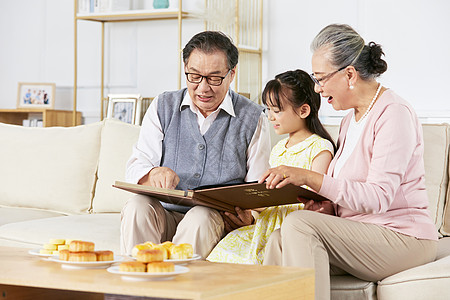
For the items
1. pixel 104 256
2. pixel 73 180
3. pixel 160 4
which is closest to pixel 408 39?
pixel 160 4

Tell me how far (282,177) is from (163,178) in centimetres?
51

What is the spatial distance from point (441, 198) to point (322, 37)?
2.75 feet

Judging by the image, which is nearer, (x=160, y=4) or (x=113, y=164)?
(x=113, y=164)

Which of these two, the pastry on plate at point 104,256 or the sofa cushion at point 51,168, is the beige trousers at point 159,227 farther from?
the sofa cushion at point 51,168

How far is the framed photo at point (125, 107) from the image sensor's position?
15.2ft

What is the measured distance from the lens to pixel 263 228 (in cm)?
218

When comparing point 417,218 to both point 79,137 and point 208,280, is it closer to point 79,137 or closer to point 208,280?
point 208,280

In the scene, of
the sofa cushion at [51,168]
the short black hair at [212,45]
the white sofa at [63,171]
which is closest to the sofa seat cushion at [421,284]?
the short black hair at [212,45]

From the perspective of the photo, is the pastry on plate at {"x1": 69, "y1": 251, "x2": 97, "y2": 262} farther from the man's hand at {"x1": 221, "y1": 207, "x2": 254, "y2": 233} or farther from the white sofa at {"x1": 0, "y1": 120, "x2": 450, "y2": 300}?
the white sofa at {"x1": 0, "y1": 120, "x2": 450, "y2": 300}

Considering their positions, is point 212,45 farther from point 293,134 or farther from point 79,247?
point 79,247

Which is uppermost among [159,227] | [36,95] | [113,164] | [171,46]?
[171,46]

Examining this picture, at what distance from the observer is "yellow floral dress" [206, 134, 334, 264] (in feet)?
6.95

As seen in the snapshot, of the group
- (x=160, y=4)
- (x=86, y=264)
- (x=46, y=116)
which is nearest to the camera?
(x=86, y=264)

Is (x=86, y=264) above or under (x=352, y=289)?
above
